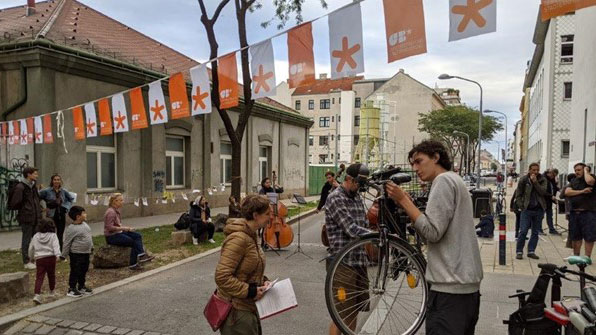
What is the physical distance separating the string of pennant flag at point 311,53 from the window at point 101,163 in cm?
251

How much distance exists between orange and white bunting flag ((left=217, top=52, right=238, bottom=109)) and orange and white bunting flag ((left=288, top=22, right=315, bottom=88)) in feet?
5.03

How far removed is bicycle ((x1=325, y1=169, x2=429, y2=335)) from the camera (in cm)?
355

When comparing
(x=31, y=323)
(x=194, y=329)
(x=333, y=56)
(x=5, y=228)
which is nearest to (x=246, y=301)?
(x=194, y=329)

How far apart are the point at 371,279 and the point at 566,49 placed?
31.2 metres

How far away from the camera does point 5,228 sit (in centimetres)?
1188

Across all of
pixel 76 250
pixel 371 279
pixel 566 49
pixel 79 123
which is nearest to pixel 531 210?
pixel 371 279

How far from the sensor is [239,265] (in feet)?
9.73

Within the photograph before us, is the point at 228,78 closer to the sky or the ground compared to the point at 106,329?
closer to the sky

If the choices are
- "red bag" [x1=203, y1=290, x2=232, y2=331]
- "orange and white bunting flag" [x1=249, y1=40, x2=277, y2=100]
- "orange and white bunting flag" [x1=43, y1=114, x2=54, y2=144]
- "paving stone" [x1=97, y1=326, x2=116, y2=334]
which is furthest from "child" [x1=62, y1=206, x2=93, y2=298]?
"orange and white bunting flag" [x1=43, y1=114, x2=54, y2=144]

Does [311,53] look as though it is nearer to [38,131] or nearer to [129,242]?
[129,242]

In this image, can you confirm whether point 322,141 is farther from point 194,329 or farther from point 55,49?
point 194,329

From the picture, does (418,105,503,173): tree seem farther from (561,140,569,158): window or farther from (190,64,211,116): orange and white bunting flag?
(190,64,211,116): orange and white bunting flag

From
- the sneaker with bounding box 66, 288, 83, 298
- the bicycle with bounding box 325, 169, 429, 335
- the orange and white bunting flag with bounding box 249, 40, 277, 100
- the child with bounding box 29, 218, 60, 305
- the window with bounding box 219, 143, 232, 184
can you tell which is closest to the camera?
the bicycle with bounding box 325, 169, 429, 335

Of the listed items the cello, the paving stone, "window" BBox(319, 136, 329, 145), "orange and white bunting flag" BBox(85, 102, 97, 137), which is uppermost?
"window" BBox(319, 136, 329, 145)
